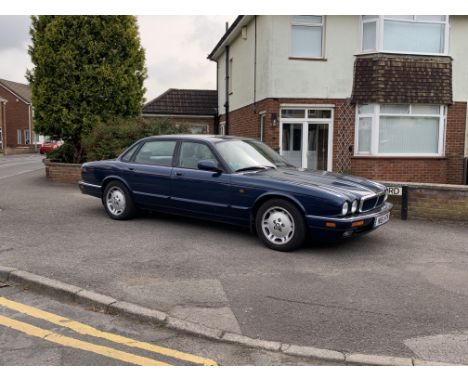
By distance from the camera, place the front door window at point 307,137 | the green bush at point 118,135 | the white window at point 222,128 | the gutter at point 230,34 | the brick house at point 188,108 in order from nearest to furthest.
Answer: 1. the green bush at point 118,135
2. the front door window at point 307,137
3. the gutter at point 230,34
4. the white window at point 222,128
5. the brick house at point 188,108

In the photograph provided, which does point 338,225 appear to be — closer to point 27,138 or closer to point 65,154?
point 65,154

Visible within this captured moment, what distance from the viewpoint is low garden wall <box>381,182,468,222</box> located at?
864 cm

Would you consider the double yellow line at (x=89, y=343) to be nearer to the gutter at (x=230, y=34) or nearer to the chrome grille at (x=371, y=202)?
the chrome grille at (x=371, y=202)

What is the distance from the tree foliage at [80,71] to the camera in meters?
13.9

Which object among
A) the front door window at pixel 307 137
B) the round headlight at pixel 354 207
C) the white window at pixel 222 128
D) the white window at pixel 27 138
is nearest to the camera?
the round headlight at pixel 354 207

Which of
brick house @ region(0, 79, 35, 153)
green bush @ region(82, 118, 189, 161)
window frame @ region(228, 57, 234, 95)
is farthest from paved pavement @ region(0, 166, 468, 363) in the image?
brick house @ region(0, 79, 35, 153)

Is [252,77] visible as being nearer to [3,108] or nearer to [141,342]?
[141,342]

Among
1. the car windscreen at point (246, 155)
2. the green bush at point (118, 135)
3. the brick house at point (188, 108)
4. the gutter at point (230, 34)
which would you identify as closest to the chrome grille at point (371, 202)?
the car windscreen at point (246, 155)

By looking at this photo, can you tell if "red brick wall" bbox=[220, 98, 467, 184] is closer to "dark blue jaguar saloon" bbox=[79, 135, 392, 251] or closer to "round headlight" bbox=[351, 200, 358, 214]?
"dark blue jaguar saloon" bbox=[79, 135, 392, 251]

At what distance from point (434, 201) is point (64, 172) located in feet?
33.6

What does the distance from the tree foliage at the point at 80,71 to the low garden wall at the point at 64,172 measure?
3.25 feet

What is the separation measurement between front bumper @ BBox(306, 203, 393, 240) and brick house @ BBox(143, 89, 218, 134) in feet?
55.5

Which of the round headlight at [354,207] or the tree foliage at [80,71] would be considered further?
the tree foliage at [80,71]

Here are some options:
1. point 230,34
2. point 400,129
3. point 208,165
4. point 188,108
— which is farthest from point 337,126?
point 188,108
